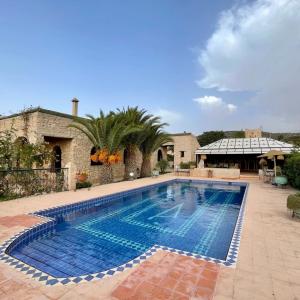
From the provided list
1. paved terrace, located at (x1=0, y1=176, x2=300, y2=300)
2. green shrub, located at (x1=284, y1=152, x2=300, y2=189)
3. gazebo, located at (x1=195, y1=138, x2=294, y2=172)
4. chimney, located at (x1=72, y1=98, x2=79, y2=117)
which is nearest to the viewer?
paved terrace, located at (x1=0, y1=176, x2=300, y2=300)

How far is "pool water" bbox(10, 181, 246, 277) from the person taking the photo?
494 centimetres

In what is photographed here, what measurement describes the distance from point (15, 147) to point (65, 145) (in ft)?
18.1

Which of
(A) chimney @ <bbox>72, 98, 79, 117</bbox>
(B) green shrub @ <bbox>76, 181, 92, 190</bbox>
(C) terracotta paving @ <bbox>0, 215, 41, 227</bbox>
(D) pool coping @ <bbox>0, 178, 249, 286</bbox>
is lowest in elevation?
(D) pool coping @ <bbox>0, 178, 249, 286</bbox>

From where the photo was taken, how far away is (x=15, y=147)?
11.3 metres

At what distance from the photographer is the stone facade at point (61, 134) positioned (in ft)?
45.5

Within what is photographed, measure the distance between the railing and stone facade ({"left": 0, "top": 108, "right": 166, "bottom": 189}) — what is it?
1.03 metres

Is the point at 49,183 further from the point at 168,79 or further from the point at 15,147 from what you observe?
the point at 168,79

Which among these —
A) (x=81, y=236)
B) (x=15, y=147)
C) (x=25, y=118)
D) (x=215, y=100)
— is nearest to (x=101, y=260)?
(x=81, y=236)

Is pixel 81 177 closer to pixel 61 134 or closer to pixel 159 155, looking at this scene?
pixel 61 134

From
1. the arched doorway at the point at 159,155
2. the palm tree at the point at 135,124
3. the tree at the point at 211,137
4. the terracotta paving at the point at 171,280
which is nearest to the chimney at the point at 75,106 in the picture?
the palm tree at the point at 135,124

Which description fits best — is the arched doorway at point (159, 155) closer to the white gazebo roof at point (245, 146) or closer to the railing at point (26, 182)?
the white gazebo roof at point (245, 146)

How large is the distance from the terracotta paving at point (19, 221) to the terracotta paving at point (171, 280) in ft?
13.9

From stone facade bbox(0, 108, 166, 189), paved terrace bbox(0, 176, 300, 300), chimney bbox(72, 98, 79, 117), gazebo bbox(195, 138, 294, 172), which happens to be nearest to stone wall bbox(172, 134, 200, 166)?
gazebo bbox(195, 138, 294, 172)

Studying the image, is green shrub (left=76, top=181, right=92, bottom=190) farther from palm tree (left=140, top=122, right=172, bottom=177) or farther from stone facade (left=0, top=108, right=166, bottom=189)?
palm tree (left=140, top=122, right=172, bottom=177)
